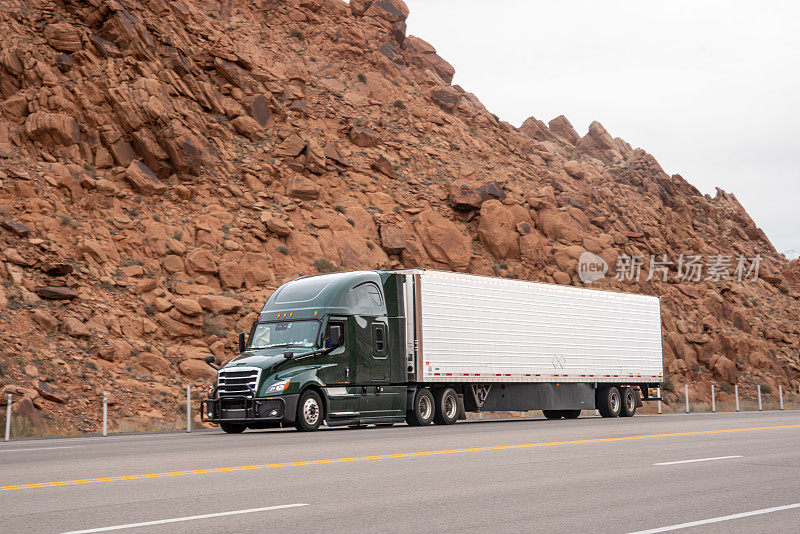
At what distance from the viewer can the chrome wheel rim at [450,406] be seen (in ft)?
73.9

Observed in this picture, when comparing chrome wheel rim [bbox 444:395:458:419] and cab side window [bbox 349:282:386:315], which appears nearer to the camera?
cab side window [bbox 349:282:386:315]

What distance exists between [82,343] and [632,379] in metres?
19.0

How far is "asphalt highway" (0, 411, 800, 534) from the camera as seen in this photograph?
7.14 m

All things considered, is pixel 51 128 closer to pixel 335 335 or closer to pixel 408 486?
pixel 335 335

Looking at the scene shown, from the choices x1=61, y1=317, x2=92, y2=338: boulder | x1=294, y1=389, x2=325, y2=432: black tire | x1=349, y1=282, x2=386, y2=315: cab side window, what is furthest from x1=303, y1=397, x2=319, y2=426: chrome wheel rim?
x1=61, y1=317, x2=92, y2=338: boulder

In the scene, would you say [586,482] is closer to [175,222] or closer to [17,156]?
[175,222]

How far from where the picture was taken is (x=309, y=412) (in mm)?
19297

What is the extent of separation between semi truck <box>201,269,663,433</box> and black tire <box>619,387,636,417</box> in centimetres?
72

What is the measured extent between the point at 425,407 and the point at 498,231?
80.7ft

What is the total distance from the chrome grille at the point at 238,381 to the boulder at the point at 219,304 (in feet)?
45.9

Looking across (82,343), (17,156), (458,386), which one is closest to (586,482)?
(458,386)

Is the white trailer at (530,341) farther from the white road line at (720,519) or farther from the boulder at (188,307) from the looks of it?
the white road line at (720,519)

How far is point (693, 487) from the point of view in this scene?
9.27 m

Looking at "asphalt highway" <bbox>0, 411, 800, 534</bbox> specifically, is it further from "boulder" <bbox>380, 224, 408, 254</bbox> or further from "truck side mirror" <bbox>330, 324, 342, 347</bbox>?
"boulder" <bbox>380, 224, 408, 254</bbox>
